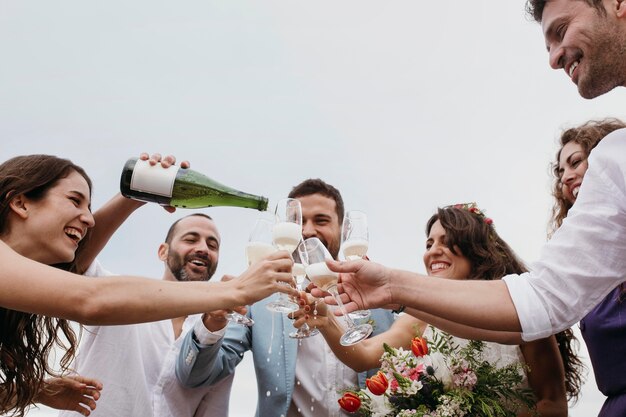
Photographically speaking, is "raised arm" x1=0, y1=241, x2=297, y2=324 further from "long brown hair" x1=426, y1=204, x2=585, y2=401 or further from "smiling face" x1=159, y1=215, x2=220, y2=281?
"smiling face" x1=159, y1=215, x2=220, y2=281

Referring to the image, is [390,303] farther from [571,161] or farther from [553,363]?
[571,161]

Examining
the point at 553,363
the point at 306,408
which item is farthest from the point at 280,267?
the point at 553,363

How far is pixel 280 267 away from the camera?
2971 mm

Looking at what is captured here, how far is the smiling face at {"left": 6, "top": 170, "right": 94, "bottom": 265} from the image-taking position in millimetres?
3670

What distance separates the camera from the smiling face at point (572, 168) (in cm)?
420

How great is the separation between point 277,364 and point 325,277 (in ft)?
4.79

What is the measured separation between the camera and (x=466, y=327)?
10.7 feet

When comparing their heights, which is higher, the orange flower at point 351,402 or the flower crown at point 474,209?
the flower crown at point 474,209

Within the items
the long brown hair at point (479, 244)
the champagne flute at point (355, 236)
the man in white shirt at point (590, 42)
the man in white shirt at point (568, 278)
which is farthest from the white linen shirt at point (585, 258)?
the long brown hair at point (479, 244)

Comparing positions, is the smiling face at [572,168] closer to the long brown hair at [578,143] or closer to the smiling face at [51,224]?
the long brown hair at [578,143]

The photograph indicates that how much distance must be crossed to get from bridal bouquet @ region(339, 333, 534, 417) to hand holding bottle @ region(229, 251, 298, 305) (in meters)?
0.88

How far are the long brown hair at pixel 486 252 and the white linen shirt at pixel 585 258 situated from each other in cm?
184

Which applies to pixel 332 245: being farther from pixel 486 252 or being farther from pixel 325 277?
pixel 325 277

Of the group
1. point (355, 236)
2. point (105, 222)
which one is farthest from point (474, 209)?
point (105, 222)
